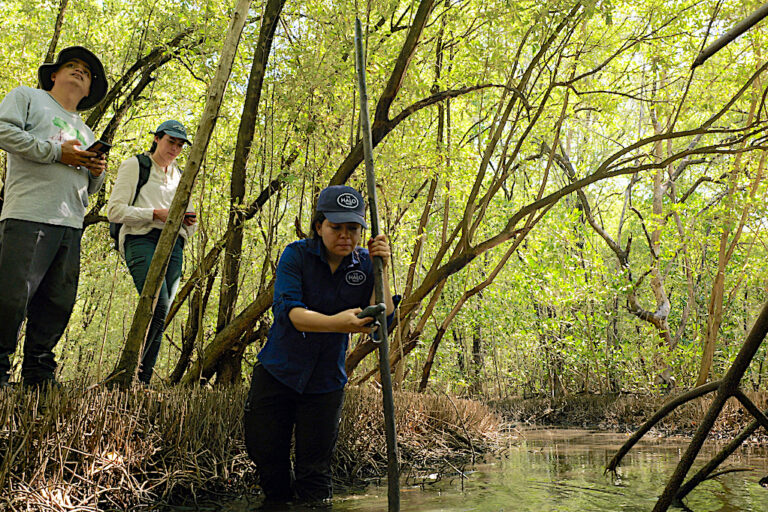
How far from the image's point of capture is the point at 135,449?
3.16m

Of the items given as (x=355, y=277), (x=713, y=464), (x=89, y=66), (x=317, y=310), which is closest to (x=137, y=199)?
(x=89, y=66)

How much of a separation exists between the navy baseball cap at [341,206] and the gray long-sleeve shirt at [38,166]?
177 cm

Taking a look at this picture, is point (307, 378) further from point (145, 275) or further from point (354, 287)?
point (145, 275)

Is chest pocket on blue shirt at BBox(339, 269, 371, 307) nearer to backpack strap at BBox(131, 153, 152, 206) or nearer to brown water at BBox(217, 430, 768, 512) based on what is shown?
brown water at BBox(217, 430, 768, 512)

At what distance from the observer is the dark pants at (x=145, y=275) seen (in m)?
4.10

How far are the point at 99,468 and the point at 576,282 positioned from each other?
1128 cm

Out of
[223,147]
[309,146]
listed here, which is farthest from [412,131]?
[223,147]

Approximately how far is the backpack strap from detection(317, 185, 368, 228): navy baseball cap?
6.50 ft

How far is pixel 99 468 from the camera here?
290 cm

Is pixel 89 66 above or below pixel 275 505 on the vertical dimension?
above

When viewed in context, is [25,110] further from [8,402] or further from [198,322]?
[198,322]

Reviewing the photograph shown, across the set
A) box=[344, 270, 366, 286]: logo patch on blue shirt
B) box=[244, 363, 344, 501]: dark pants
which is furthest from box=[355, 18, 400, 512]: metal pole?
box=[244, 363, 344, 501]: dark pants

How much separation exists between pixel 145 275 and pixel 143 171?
0.78m

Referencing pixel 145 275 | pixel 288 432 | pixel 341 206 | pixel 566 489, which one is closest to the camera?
pixel 341 206
